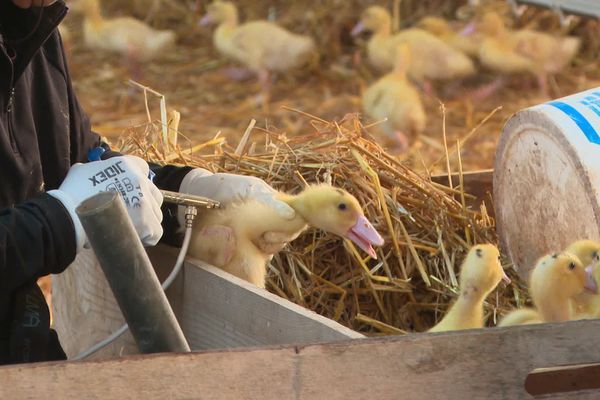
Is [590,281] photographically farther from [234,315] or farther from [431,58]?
[431,58]

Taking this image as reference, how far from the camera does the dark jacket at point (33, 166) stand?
182 cm

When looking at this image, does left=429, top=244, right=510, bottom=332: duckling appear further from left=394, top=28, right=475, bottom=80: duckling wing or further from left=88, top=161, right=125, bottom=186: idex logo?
left=394, top=28, right=475, bottom=80: duckling wing

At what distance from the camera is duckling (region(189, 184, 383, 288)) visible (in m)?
2.13

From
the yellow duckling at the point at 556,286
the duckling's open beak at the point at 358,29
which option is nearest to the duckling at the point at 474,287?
the yellow duckling at the point at 556,286

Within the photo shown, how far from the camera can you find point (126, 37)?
5.99m

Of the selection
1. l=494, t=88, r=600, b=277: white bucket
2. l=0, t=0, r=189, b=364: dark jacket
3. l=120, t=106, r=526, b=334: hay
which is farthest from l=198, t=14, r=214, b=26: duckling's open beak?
l=0, t=0, r=189, b=364: dark jacket

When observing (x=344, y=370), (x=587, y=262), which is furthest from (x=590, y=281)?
(x=344, y=370)

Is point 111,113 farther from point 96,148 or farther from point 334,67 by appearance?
point 96,148

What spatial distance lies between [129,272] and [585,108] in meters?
1.02

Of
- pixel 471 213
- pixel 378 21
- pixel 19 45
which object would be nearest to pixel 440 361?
pixel 19 45

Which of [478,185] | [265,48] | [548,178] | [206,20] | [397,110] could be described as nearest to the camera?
[548,178]

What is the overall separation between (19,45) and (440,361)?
882 millimetres

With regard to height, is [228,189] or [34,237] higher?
[228,189]

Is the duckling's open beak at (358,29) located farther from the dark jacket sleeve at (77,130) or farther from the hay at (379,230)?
the dark jacket sleeve at (77,130)
